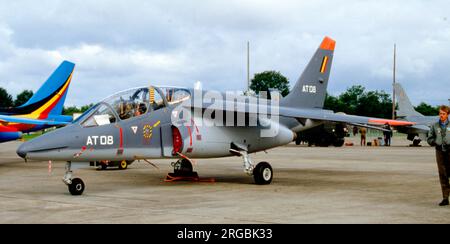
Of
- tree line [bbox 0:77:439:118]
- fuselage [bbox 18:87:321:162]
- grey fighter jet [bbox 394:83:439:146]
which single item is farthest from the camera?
tree line [bbox 0:77:439:118]

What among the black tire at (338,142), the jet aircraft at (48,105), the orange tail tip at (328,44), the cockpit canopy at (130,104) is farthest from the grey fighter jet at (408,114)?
the cockpit canopy at (130,104)

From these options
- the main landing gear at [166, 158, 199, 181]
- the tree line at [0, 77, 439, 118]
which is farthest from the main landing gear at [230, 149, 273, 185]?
the tree line at [0, 77, 439, 118]

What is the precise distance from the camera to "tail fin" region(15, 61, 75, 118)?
933 inches

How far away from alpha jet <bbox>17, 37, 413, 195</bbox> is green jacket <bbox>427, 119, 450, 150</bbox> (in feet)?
12.3

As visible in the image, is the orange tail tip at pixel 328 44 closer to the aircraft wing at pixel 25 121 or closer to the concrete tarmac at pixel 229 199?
the concrete tarmac at pixel 229 199

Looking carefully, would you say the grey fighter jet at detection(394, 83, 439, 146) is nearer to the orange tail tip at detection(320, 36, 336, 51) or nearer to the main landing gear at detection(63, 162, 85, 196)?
the orange tail tip at detection(320, 36, 336, 51)

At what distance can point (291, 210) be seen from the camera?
9031 mm

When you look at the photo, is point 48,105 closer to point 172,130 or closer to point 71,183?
point 172,130

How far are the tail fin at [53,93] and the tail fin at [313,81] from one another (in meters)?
12.1

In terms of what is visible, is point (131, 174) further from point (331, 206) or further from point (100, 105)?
point (331, 206)

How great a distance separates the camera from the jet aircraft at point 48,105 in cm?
2294

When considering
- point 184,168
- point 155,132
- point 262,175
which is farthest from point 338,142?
point 155,132
